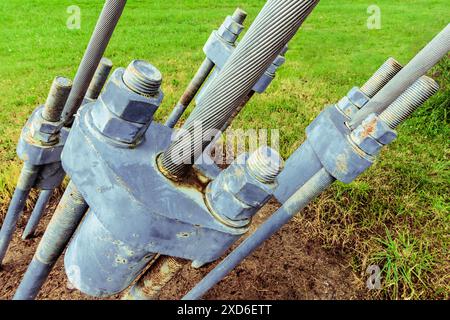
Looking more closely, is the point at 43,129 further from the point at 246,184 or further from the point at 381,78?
the point at 381,78

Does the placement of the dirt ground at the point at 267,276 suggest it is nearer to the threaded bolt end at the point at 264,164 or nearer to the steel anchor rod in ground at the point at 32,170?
the steel anchor rod in ground at the point at 32,170

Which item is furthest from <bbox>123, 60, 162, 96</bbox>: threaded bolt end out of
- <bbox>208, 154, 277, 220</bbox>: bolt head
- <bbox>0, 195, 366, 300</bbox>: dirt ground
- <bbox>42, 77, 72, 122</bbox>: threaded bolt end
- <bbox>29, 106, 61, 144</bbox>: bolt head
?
<bbox>0, 195, 366, 300</bbox>: dirt ground

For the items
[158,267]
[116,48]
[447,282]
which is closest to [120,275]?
[158,267]

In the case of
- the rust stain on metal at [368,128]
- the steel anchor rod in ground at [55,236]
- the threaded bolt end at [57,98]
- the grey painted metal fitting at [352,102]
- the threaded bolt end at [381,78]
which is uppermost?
the threaded bolt end at [381,78]

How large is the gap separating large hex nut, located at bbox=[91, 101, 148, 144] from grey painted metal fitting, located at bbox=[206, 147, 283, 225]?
7.7 inches

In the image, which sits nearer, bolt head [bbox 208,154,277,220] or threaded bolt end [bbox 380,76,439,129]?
bolt head [bbox 208,154,277,220]

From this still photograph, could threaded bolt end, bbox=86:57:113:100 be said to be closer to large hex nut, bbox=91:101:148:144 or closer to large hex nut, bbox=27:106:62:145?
large hex nut, bbox=27:106:62:145

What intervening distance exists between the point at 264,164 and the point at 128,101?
0.28 meters

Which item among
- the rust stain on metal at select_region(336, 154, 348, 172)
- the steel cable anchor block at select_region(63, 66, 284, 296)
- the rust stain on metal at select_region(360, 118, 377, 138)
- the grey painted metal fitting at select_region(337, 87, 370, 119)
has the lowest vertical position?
the steel cable anchor block at select_region(63, 66, 284, 296)

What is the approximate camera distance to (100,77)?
136 cm

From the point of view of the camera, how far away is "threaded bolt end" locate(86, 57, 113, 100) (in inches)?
52.4

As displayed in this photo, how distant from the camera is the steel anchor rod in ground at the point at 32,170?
120 cm

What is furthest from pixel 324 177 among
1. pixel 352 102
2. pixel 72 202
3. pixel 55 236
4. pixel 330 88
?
pixel 330 88

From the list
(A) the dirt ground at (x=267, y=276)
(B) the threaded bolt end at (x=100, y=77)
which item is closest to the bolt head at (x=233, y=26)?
(B) the threaded bolt end at (x=100, y=77)
